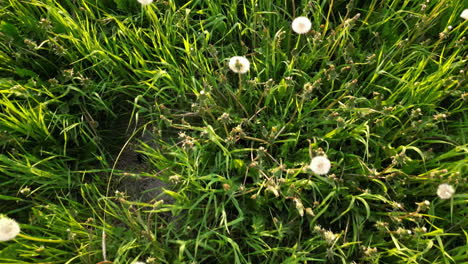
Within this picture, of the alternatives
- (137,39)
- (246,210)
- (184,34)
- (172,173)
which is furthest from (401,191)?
(137,39)

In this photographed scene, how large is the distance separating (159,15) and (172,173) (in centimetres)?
81

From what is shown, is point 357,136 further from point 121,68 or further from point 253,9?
point 121,68

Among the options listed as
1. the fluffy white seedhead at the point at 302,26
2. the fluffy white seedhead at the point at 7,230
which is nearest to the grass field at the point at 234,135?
the fluffy white seedhead at the point at 7,230

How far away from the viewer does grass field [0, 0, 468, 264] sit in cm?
147

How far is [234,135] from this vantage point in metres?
1.58

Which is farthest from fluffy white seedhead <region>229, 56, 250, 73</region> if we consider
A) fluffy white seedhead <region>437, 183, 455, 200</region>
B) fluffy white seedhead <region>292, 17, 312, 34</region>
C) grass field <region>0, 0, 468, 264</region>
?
fluffy white seedhead <region>437, 183, 455, 200</region>

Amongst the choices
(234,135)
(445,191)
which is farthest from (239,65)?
(445,191)

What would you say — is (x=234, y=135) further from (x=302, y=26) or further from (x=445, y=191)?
(x=445, y=191)

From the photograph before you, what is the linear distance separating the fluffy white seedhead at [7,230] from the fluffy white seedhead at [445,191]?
4.62 feet

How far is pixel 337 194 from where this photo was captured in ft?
4.94

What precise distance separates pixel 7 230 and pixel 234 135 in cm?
85

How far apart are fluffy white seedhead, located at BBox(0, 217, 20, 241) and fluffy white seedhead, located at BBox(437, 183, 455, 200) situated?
1407 millimetres

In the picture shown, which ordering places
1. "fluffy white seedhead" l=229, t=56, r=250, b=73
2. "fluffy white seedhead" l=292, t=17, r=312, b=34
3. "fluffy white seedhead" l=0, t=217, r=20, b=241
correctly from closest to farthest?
"fluffy white seedhead" l=0, t=217, r=20, b=241 < "fluffy white seedhead" l=229, t=56, r=250, b=73 < "fluffy white seedhead" l=292, t=17, r=312, b=34

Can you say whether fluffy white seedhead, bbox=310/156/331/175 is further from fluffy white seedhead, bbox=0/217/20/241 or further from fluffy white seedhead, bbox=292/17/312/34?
fluffy white seedhead, bbox=0/217/20/241
